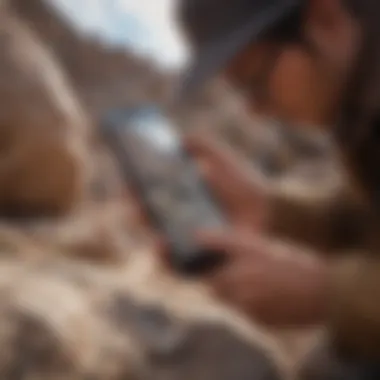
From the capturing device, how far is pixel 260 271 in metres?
0.58

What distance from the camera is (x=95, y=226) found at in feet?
2.14

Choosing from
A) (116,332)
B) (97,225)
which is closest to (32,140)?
(97,225)

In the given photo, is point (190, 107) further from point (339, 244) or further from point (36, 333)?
point (36, 333)

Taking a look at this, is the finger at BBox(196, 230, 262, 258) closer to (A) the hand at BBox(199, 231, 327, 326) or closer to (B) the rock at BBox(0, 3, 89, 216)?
(A) the hand at BBox(199, 231, 327, 326)

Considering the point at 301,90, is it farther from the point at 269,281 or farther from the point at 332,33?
the point at 269,281

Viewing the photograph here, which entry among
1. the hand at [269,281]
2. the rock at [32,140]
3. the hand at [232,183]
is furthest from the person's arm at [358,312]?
the rock at [32,140]

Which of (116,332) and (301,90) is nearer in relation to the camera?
(116,332)

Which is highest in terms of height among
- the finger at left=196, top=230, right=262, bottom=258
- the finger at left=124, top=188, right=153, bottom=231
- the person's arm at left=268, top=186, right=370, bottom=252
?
the person's arm at left=268, top=186, right=370, bottom=252

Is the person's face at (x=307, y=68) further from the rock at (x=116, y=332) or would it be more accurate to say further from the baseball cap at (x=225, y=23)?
the rock at (x=116, y=332)

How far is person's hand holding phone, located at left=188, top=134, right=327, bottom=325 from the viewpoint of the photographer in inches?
22.2

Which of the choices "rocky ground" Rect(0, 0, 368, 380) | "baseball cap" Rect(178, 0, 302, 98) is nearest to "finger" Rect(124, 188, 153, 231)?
"rocky ground" Rect(0, 0, 368, 380)

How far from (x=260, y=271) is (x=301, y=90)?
0.58 ft

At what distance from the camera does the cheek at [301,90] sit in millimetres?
647

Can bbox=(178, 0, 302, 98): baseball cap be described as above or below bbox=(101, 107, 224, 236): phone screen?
above
